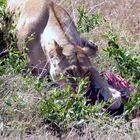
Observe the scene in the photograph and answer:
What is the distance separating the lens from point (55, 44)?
18.3 feet

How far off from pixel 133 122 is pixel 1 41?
1.78m

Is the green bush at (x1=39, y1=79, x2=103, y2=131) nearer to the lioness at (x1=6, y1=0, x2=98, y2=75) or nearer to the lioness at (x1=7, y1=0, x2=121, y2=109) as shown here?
the lioness at (x1=7, y1=0, x2=121, y2=109)

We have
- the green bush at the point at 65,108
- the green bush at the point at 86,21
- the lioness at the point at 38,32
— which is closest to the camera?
the green bush at the point at 65,108

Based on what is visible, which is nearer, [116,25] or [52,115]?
[52,115]

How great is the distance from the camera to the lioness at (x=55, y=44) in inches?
217

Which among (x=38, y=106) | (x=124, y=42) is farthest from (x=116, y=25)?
(x=38, y=106)

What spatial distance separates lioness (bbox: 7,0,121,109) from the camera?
217 inches

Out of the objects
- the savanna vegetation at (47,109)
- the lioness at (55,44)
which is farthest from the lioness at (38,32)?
the savanna vegetation at (47,109)

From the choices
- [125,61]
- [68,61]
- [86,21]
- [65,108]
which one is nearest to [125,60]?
[125,61]

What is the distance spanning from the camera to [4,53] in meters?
6.01

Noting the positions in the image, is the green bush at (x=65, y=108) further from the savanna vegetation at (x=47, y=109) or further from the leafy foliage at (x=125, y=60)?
the leafy foliage at (x=125, y=60)

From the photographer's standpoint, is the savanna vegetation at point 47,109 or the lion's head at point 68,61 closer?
the savanna vegetation at point 47,109

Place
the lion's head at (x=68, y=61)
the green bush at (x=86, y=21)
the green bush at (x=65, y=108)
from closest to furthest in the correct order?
the green bush at (x=65, y=108) → the lion's head at (x=68, y=61) → the green bush at (x=86, y=21)

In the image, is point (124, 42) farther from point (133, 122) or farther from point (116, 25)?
point (133, 122)
